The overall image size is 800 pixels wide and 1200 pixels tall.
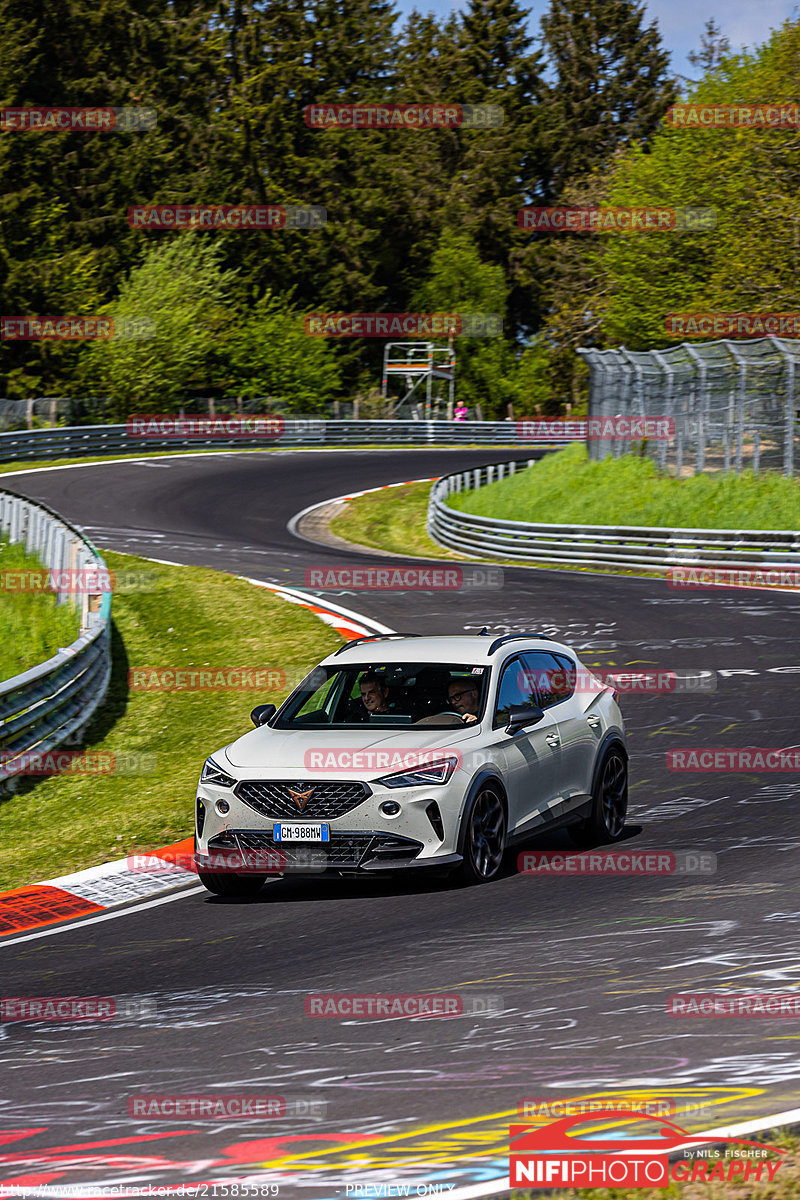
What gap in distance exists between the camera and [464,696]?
10.4 metres

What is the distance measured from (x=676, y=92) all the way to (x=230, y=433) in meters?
57.3

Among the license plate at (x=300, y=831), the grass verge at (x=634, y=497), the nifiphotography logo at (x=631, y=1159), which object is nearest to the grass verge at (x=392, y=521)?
the grass verge at (x=634, y=497)

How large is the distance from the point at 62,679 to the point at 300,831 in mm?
6192

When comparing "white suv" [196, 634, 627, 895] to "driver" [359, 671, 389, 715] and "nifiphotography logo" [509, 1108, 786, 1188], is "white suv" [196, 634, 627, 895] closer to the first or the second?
"driver" [359, 671, 389, 715]

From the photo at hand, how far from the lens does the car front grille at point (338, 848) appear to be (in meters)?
9.37

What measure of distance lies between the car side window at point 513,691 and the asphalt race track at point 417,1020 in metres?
1.05

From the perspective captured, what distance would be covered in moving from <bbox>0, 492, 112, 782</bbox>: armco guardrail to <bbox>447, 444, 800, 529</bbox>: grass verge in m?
15.7

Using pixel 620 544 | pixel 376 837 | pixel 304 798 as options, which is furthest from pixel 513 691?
pixel 620 544

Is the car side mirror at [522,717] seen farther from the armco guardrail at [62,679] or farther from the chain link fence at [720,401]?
the chain link fence at [720,401]

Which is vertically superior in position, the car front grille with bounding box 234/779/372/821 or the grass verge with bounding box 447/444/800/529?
the grass verge with bounding box 447/444/800/529

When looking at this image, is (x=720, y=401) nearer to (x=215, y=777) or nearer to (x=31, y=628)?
(x=31, y=628)

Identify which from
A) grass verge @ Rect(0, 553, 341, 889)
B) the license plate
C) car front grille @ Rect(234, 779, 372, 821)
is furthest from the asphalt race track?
grass verge @ Rect(0, 553, 341, 889)

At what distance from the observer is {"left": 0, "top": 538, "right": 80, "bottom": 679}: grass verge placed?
18.0 metres

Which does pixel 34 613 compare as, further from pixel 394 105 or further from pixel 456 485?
pixel 394 105
